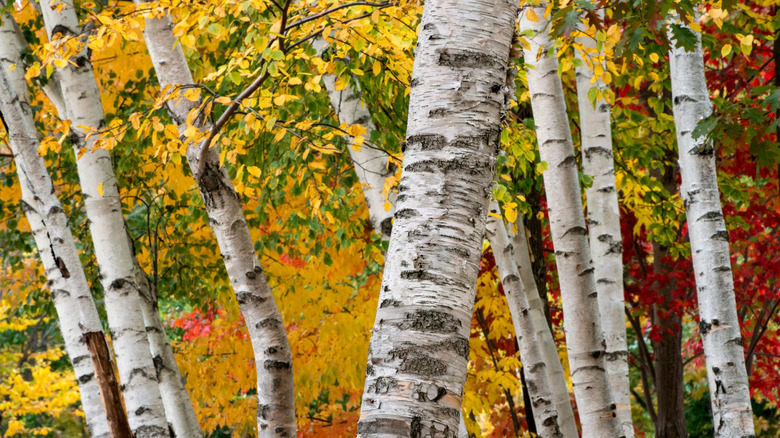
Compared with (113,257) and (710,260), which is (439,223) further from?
(113,257)

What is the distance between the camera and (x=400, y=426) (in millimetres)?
1127

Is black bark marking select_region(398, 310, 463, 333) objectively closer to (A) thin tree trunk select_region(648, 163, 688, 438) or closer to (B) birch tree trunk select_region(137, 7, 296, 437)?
(B) birch tree trunk select_region(137, 7, 296, 437)

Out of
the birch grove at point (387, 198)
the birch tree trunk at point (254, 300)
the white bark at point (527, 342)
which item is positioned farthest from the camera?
the white bark at point (527, 342)

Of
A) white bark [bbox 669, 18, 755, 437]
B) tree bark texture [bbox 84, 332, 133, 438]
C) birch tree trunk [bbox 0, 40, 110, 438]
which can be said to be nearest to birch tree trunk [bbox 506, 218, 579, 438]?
white bark [bbox 669, 18, 755, 437]

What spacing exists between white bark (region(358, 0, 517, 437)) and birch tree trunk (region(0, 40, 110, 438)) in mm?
2843

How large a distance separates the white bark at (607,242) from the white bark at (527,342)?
2.38ft

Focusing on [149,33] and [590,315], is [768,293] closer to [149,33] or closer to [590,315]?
[590,315]

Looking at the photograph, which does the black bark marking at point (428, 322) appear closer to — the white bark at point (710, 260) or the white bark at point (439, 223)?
the white bark at point (439, 223)

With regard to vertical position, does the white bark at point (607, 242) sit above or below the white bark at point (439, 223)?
above

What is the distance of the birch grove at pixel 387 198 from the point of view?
1.36 metres

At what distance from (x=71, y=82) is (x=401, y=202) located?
10.9ft

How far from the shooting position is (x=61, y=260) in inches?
144

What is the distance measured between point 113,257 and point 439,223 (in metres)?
2.97

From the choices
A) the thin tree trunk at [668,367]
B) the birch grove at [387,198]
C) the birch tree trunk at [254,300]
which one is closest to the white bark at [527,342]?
the birch grove at [387,198]
